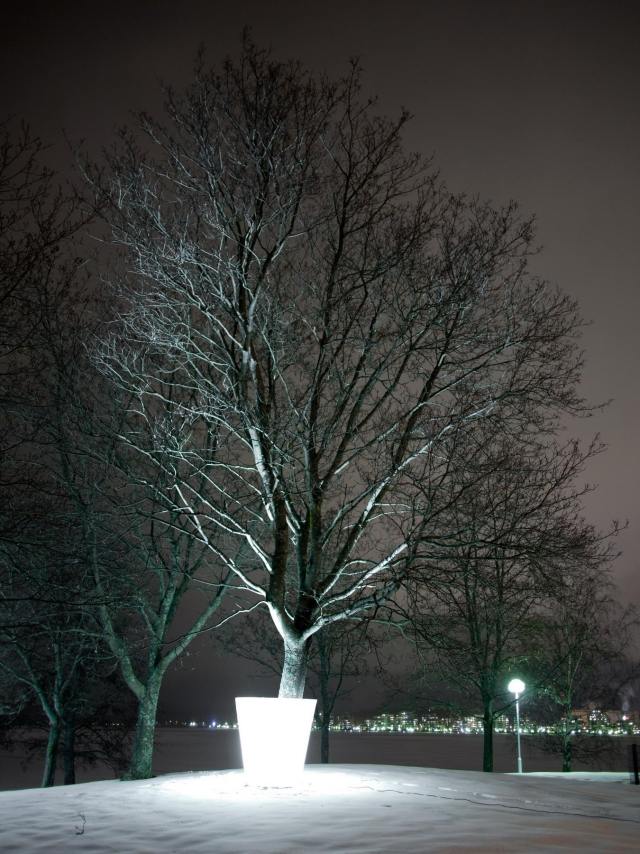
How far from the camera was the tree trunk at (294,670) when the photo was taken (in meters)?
9.55

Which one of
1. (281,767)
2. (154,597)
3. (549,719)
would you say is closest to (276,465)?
(281,767)

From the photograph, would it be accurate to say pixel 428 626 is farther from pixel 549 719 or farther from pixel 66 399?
pixel 549 719

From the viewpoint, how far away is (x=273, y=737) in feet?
28.0

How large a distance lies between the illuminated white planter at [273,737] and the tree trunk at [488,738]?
474 inches

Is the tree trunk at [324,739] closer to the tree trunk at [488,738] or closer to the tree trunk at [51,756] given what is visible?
the tree trunk at [488,738]

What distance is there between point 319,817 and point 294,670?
3.90m

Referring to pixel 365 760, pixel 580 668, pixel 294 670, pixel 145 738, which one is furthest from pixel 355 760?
pixel 294 670

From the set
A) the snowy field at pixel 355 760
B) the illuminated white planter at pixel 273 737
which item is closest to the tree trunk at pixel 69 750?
the snowy field at pixel 355 760

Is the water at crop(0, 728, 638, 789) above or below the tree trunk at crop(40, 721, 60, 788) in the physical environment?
below

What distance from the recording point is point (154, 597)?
15.5m

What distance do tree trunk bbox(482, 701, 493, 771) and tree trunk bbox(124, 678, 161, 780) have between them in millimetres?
9886

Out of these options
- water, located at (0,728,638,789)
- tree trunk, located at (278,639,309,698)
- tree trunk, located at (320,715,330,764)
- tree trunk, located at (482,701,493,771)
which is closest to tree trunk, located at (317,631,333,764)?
tree trunk, located at (320,715,330,764)

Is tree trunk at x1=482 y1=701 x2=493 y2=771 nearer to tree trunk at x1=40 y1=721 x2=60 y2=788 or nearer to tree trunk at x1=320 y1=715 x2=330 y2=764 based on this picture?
tree trunk at x1=320 y1=715 x2=330 y2=764

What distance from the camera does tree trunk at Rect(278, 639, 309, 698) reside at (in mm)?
9555
